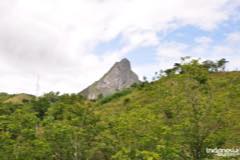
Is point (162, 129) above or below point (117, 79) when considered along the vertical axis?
below

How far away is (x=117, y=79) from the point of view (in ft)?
376

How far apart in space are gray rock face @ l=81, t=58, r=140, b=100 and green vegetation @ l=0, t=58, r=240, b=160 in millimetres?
83393

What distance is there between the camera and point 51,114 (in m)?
28.8

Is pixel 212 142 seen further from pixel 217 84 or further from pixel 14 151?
pixel 14 151

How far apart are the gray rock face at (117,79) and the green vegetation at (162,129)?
83.4 m

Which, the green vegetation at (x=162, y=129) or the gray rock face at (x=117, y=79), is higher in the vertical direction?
the gray rock face at (x=117, y=79)

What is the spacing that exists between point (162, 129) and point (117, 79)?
3693 inches

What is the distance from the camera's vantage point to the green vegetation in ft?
68.7

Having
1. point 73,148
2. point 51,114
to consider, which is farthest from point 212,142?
point 51,114

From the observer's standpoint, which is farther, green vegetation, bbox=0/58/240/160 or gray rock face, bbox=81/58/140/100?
gray rock face, bbox=81/58/140/100

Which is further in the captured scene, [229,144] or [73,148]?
[73,148]

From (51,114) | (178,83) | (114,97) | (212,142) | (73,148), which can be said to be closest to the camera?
(212,142)

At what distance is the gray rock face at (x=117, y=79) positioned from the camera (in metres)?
111

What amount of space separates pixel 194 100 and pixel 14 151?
9262mm
